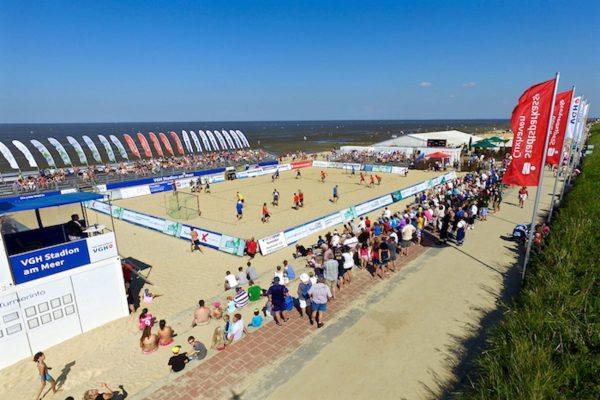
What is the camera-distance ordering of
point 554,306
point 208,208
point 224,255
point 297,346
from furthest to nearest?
point 208,208, point 224,255, point 297,346, point 554,306

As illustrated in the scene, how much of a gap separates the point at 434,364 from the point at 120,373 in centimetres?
680

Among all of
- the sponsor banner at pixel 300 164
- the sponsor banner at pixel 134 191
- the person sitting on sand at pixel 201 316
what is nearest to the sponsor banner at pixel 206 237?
the person sitting on sand at pixel 201 316

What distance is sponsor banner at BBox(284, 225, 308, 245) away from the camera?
15741 millimetres

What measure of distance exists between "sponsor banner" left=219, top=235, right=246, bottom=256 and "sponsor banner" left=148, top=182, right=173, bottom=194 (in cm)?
1714

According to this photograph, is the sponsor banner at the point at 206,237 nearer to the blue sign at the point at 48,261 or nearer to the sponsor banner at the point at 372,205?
the blue sign at the point at 48,261

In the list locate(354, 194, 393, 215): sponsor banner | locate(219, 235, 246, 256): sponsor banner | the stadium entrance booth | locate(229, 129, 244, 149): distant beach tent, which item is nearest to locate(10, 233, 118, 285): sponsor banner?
the stadium entrance booth

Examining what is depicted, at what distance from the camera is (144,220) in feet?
64.4

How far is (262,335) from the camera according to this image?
325 inches

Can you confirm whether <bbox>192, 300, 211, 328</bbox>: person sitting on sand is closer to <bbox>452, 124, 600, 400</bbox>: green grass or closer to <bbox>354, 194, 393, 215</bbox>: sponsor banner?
<bbox>452, 124, 600, 400</bbox>: green grass

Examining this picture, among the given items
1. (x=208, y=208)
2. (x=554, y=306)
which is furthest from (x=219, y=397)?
(x=208, y=208)

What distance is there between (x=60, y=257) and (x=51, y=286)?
30.4 inches

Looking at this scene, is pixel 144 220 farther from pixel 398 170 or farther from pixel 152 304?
pixel 398 170

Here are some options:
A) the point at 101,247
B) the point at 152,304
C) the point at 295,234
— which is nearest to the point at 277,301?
the point at 152,304

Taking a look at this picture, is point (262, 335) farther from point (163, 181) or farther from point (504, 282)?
point (163, 181)
